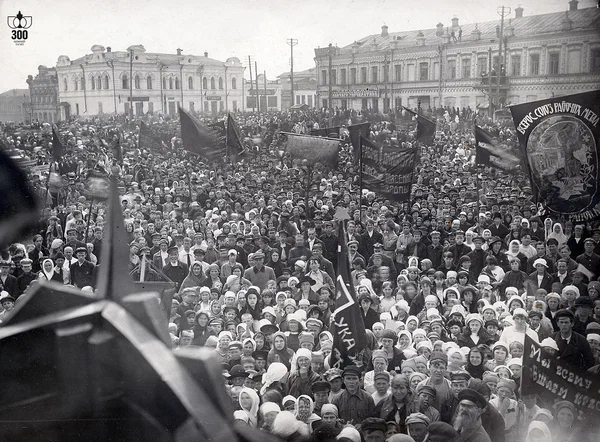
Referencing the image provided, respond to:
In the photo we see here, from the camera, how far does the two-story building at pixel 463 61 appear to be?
10.4m

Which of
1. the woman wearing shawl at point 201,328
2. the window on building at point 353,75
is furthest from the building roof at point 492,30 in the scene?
the woman wearing shawl at point 201,328

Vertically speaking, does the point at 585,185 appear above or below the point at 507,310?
above

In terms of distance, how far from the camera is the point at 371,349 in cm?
473

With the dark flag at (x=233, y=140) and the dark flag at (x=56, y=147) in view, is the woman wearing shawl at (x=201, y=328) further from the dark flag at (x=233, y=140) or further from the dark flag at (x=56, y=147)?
the dark flag at (x=233, y=140)

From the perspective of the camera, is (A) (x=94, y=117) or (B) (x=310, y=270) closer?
(B) (x=310, y=270)

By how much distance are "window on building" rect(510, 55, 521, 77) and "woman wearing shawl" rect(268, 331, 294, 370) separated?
37.9 ft

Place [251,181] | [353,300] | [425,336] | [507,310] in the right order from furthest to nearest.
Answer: [251,181] < [507,310] < [425,336] < [353,300]

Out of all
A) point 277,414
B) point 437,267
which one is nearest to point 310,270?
point 437,267

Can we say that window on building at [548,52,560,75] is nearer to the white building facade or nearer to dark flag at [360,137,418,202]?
dark flag at [360,137,418,202]

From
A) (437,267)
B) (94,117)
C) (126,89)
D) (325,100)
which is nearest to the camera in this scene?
(437,267)

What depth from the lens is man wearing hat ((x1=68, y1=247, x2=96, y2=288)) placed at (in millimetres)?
4863

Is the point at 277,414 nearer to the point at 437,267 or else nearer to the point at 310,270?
the point at 310,270

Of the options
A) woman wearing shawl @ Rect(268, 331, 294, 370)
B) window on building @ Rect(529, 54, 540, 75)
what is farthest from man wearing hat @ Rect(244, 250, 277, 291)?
window on building @ Rect(529, 54, 540, 75)

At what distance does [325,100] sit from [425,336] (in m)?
8.37
